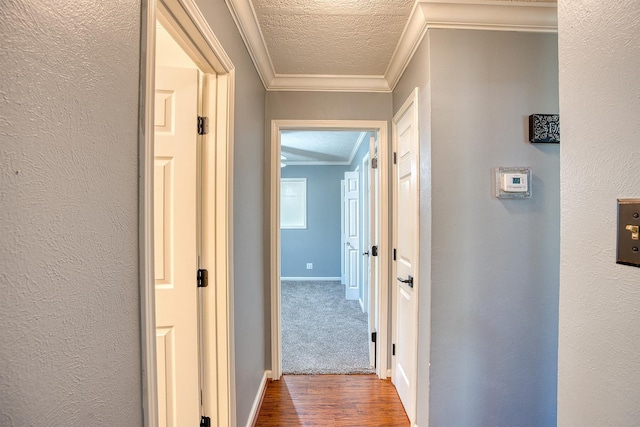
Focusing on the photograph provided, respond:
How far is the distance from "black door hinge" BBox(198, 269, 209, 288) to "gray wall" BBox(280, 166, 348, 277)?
4.14 m

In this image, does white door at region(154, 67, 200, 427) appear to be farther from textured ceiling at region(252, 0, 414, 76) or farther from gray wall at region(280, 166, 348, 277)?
gray wall at region(280, 166, 348, 277)

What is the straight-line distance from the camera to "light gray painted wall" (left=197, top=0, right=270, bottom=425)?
1414 millimetres

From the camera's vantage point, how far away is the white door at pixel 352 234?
4125 millimetres

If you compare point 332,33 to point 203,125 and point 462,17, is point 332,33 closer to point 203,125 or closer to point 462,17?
point 462,17

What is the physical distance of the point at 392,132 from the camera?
85.7 inches

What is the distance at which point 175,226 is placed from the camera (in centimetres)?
122

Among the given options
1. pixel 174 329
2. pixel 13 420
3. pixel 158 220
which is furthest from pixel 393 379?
pixel 13 420

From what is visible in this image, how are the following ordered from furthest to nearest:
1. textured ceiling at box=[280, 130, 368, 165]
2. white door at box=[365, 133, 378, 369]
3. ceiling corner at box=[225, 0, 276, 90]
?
1. textured ceiling at box=[280, 130, 368, 165]
2. white door at box=[365, 133, 378, 369]
3. ceiling corner at box=[225, 0, 276, 90]

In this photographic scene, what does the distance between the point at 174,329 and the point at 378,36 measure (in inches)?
75.4

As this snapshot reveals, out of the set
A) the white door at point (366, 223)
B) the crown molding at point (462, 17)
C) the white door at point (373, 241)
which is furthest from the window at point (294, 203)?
the crown molding at point (462, 17)

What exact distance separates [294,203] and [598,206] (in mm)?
4959

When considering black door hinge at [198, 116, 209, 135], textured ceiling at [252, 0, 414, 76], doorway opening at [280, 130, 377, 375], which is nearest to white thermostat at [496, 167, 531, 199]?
textured ceiling at [252, 0, 414, 76]

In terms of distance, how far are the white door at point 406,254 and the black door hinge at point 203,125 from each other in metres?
1.12

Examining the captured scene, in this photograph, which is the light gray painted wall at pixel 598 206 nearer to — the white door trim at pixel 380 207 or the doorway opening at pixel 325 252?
the white door trim at pixel 380 207
